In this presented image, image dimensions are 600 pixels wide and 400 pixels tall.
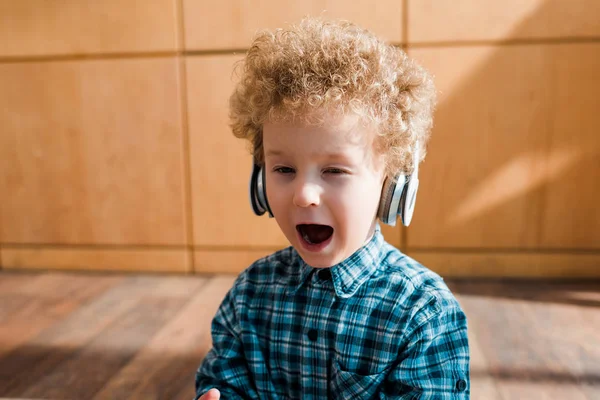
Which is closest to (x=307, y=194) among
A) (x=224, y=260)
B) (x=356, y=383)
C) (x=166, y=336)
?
(x=356, y=383)

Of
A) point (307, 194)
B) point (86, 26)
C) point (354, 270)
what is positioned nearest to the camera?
point (307, 194)

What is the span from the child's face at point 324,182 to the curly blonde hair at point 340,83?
0.07 feet

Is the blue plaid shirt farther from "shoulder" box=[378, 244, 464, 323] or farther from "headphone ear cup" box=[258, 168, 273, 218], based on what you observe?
"headphone ear cup" box=[258, 168, 273, 218]

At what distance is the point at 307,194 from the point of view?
777mm

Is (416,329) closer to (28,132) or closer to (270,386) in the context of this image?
(270,386)

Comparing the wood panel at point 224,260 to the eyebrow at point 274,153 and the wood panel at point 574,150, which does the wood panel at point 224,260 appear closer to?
the wood panel at point 574,150

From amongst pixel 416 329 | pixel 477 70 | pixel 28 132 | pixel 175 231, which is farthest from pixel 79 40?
pixel 416 329

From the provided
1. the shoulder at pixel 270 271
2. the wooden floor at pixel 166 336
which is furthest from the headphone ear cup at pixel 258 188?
the wooden floor at pixel 166 336

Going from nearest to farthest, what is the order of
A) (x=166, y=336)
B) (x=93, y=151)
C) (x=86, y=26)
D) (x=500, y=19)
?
(x=166, y=336), (x=500, y=19), (x=86, y=26), (x=93, y=151)

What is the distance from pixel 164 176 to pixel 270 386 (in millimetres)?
1497

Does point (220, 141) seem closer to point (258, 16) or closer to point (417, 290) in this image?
point (258, 16)

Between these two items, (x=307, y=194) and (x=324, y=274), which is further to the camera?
(x=324, y=274)

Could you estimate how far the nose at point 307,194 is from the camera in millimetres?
777

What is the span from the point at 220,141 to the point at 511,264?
1248mm
